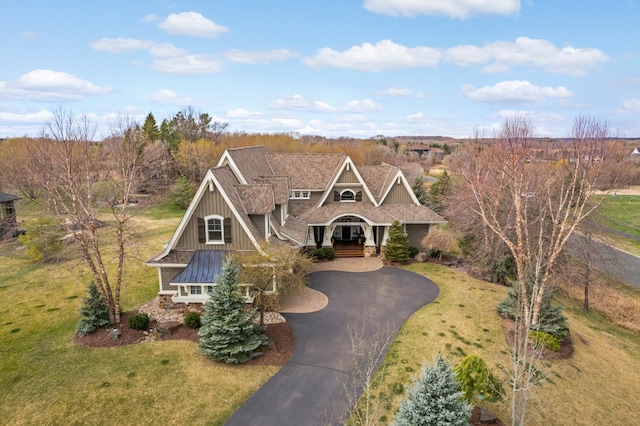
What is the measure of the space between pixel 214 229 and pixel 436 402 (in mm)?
15340

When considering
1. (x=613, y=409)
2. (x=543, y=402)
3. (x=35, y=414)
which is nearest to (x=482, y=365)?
(x=543, y=402)

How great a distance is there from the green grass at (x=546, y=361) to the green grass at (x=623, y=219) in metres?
6.36

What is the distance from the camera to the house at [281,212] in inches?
845

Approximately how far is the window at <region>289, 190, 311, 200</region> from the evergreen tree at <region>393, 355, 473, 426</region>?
1000 inches

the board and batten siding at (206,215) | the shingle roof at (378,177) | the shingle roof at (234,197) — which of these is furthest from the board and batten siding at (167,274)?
the shingle roof at (378,177)

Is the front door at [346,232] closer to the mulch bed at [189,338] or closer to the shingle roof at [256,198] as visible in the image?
the shingle roof at [256,198]

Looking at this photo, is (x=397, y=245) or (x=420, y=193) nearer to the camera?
(x=397, y=245)

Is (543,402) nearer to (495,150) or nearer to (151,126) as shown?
(495,150)

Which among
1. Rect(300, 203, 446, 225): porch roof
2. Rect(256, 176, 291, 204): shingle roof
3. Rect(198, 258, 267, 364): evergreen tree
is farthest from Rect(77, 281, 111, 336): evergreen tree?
Rect(300, 203, 446, 225): porch roof

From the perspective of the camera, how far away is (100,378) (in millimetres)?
15555

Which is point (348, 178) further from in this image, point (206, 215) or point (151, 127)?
point (151, 127)

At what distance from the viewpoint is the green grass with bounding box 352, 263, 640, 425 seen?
1451 centimetres

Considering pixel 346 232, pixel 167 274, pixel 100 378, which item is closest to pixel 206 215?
pixel 167 274

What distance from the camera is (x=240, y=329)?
17125 millimetres
